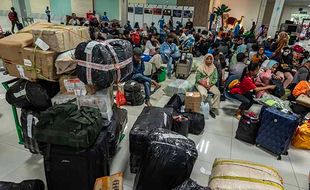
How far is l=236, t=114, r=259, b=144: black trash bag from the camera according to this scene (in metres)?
3.11

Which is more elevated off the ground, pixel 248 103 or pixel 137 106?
pixel 248 103

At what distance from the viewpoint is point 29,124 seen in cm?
233

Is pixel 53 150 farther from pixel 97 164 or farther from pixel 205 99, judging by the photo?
pixel 205 99

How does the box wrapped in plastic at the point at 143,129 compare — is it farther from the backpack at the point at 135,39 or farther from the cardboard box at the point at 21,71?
the backpack at the point at 135,39

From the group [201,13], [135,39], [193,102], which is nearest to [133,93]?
[193,102]

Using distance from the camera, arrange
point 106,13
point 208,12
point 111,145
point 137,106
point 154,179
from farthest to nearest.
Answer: point 106,13, point 208,12, point 137,106, point 111,145, point 154,179

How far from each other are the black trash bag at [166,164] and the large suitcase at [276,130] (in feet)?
5.00

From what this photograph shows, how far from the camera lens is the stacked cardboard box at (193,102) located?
143 inches

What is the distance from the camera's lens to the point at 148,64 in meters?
4.88

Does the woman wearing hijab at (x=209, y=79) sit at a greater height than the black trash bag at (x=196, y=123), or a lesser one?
greater

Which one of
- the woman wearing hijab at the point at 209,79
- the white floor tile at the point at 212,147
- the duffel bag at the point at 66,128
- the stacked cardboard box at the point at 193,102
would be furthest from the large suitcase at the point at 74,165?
the woman wearing hijab at the point at 209,79

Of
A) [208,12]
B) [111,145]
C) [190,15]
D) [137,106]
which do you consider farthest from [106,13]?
[111,145]

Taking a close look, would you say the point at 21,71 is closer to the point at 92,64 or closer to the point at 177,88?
the point at 92,64

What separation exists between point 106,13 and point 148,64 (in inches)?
422
